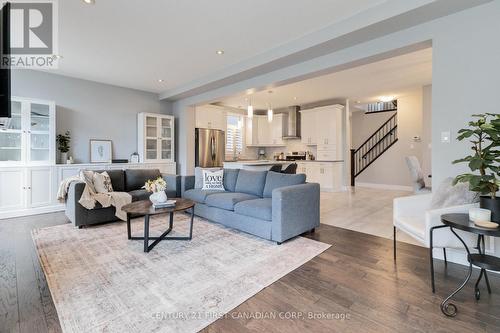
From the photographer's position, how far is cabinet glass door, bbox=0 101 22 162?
4.19 m

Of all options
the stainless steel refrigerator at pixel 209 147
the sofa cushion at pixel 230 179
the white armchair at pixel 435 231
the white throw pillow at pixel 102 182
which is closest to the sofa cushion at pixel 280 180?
the sofa cushion at pixel 230 179

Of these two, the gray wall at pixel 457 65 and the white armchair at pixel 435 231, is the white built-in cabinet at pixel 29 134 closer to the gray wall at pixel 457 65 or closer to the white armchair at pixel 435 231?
the gray wall at pixel 457 65

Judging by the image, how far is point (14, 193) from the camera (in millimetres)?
4227

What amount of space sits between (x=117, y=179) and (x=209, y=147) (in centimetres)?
274

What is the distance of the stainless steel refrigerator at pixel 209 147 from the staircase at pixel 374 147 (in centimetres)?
474

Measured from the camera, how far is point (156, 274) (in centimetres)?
219

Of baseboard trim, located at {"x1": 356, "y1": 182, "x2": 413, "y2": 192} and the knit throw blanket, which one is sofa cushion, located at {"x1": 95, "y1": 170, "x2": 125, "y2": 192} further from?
baseboard trim, located at {"x1": 356, "y1": 182, "x2": 413, "y2": 192}

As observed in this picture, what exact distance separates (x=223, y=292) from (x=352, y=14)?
3.23m

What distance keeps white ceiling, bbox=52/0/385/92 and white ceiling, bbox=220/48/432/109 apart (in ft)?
5.28

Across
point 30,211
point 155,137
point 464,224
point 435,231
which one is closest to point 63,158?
point 30,211

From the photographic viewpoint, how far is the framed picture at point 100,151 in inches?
210

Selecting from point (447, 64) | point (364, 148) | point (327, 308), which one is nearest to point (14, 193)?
point (327, 308)

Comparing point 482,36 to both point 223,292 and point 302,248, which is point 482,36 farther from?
point 223,292

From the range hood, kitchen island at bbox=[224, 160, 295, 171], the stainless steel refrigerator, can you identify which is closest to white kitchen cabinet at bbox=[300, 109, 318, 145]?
the range hood
